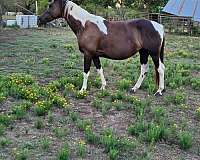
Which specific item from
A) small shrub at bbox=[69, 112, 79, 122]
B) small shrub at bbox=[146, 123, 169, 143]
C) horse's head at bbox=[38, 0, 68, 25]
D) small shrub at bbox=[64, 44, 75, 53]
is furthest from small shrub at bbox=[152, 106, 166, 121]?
small shrub at bbox=[64, 44, 75, 53]

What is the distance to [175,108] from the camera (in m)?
7.32

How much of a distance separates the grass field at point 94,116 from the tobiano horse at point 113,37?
683 millimetres

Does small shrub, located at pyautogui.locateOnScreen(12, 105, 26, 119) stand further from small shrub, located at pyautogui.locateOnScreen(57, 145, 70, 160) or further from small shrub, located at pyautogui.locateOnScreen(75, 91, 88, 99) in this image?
small shrub, located at pyautogui.locateOnScreen(57, 145, 70, 160)

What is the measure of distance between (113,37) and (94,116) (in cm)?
218

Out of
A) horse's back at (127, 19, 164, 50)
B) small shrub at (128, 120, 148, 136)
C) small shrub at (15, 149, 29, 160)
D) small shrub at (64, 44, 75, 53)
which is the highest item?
horse's back at (127, 19, 164, 50)

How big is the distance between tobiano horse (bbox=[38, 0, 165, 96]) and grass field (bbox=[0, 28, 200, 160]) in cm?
68

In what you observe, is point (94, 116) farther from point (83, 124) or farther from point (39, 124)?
point (39, 124)

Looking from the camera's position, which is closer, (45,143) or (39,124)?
(45,143)

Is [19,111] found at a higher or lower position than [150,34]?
lower

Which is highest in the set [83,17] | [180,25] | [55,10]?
[55,10]

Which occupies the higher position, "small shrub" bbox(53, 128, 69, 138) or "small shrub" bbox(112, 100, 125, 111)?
"small shrub" bbox(112, 100, 125, 111)

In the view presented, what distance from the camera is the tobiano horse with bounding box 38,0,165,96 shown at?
8055 mm

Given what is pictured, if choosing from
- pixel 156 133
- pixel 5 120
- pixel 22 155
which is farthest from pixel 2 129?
pixel 156 133

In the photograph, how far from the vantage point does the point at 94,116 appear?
659 centimetres
